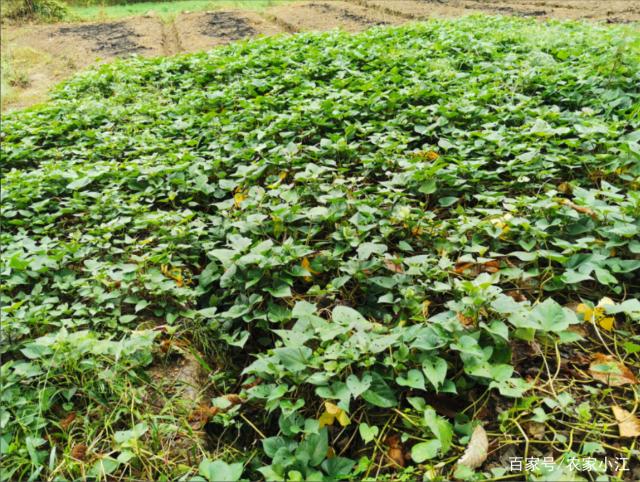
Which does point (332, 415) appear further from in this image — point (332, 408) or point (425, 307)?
point (425, 307)

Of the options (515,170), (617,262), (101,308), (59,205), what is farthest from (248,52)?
(617,262)

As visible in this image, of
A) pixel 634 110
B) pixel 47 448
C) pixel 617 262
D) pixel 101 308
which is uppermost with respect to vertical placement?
pixel 634 110

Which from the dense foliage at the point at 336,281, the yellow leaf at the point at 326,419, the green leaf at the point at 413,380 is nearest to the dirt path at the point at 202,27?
the dense foliage at the point at 336,281

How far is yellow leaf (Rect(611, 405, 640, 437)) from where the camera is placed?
142 cm

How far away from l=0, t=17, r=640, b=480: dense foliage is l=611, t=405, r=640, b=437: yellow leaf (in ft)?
0.11

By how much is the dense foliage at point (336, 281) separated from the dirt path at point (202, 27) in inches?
174

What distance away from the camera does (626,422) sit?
1.45 metres

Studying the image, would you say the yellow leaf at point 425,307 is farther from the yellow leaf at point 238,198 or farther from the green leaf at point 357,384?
the yellow leaf at point 238,198

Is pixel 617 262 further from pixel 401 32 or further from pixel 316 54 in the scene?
pixel 401 32

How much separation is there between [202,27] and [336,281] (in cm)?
950

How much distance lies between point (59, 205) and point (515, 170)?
8.87 feet

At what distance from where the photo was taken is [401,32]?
20.5ft

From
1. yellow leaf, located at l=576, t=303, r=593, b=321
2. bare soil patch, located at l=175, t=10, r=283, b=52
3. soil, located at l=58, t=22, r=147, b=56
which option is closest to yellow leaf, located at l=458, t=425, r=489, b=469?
yellow leaf, located at l=576, t=303, r=593, b=321

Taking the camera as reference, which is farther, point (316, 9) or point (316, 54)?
point (316, 9)
